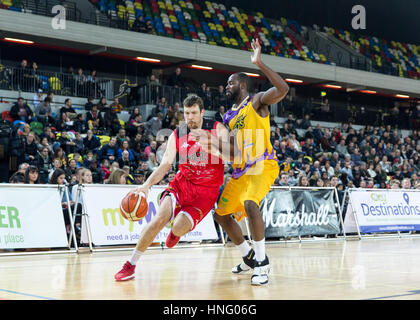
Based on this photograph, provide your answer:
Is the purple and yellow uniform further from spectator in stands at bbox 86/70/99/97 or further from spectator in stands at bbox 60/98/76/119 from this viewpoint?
spectator in stands at bbox 86/70/99/97

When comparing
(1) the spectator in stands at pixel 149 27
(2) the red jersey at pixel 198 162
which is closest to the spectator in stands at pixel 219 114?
(1) the spectator in stands at pixel 149 27

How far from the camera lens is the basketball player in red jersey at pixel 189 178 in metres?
6.24

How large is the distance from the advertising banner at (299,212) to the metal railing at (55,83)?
10981 mm

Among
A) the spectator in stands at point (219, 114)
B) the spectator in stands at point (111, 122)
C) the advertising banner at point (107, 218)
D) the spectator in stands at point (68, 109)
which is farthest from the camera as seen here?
the spectator in stands at point (219, 114)

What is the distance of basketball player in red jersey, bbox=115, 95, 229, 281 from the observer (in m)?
6.24

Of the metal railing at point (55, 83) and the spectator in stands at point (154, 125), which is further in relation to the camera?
the metal railing at point (55, 83)

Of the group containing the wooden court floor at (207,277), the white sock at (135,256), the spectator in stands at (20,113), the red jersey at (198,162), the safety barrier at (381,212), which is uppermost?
the spectator in stands at (20,113)

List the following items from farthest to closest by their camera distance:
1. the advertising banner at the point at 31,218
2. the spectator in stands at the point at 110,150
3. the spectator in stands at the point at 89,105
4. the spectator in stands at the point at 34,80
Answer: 1. the spectator in stands at the point at 34,80
2. the spectator in stands at the point at 89,105
3. the spectator in stands at the point at 110,150
4. the advertising banner at the point at 31,218

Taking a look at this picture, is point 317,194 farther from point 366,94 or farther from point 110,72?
point 366,94

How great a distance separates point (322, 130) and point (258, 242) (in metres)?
21.0

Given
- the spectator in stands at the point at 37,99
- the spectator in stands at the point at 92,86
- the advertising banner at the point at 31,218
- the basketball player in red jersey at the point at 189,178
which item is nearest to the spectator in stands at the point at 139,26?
the spectator in stands at the point at 92,86

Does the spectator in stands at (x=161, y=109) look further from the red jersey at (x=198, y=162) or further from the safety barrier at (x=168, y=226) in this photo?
the red jersey at (x=198, y=162)

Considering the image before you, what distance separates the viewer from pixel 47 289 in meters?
5.43

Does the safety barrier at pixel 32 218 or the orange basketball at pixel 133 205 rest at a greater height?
the orange basketball at pixel 133 205
